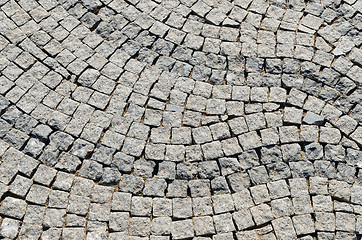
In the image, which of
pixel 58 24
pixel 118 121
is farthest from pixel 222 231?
pixel 58 24

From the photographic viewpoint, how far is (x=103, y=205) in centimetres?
472

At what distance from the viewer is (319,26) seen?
5.83 metres

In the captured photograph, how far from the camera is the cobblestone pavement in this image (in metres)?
4.68

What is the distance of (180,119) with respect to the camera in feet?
17.2

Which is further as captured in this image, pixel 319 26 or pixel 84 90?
pixel 319 26

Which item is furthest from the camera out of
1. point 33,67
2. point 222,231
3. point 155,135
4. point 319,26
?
point 319,26

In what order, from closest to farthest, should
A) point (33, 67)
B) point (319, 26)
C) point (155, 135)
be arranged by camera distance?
point (155, 135), point (33, 67), point (319, 26)

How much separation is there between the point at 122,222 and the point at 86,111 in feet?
4.89

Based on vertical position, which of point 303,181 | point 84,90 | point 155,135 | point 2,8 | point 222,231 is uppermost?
point 2,8

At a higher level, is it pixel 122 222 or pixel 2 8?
pixel 2 8

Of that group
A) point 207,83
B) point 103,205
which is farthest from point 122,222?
point 207,83

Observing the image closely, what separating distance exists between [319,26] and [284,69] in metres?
0.91

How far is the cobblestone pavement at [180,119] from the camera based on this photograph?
4.68 meters

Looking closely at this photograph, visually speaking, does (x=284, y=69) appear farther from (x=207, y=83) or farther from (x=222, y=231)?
(x=222, y=231)
